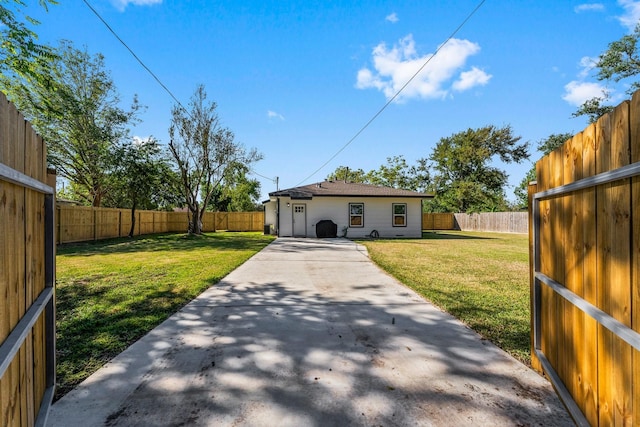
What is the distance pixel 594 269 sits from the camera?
1.63m

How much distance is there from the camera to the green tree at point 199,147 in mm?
17797

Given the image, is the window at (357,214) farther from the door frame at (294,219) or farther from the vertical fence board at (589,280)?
the vertical fence board at (589,280)

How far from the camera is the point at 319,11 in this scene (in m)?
9.52

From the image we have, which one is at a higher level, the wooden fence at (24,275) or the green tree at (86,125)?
the green tree at (86,125)

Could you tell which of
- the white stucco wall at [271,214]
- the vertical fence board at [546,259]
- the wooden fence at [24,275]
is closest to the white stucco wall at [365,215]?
the white stucco wall at [271,214]

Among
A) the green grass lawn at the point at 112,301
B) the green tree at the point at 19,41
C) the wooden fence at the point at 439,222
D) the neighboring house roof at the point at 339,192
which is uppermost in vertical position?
the green tree at the point at 19,41

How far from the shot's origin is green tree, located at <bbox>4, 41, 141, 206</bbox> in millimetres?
17438

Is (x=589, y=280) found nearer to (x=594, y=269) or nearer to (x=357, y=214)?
(x=594, y=269)

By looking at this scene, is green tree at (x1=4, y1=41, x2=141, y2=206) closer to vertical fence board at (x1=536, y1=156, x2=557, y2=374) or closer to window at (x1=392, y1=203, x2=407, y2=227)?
window at (x1=392, y1=203, x2=407, y2=227)

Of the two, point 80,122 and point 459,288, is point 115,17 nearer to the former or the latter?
point 459,288

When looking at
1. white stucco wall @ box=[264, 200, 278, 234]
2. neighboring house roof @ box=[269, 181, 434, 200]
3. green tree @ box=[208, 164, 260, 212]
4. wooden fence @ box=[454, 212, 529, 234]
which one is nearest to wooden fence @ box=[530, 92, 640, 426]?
neighboring house roof @ box=[269, 181, 434, 200]

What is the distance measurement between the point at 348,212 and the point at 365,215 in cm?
105

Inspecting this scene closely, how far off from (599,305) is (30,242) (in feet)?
10.1

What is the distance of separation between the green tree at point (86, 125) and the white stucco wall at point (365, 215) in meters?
10.3
